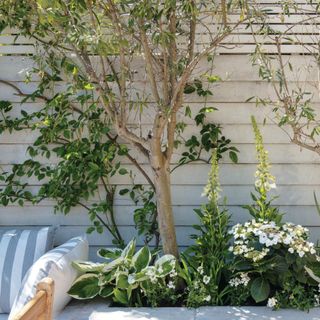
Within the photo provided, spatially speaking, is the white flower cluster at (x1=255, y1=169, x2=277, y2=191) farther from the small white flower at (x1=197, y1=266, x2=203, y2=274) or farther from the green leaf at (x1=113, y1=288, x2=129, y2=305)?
the green leaf at (x1=113, y1=288, x2=129, y2=305)

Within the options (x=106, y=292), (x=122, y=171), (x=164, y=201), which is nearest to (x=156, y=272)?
(x=106, y=292)

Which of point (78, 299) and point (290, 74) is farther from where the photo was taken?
point (290, 74)

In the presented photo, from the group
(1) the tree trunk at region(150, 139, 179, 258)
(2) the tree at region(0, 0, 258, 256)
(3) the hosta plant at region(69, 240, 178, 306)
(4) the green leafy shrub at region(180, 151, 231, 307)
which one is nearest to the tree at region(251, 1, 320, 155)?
(2) the tree at region(0, 0, 258, 256)

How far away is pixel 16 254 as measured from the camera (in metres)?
2.99

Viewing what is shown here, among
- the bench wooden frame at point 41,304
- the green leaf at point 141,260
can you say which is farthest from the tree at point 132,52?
the bench wooden frame at point 41,304

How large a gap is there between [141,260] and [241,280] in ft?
1.77

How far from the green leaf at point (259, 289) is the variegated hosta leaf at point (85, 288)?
0.81 meters

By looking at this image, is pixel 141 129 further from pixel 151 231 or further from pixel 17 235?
pixel 17 235

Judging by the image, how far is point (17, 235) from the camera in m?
3.08

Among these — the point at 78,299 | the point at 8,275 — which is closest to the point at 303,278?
the point at 78,299

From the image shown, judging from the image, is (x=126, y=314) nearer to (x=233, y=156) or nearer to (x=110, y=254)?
(x=110, y=254)

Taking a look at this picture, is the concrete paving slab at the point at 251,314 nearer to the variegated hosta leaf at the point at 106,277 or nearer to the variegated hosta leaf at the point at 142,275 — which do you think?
the variegated hosta leaf at the point at 142,275

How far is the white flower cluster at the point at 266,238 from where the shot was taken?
2.67 meters

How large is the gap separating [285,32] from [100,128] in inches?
48.4
